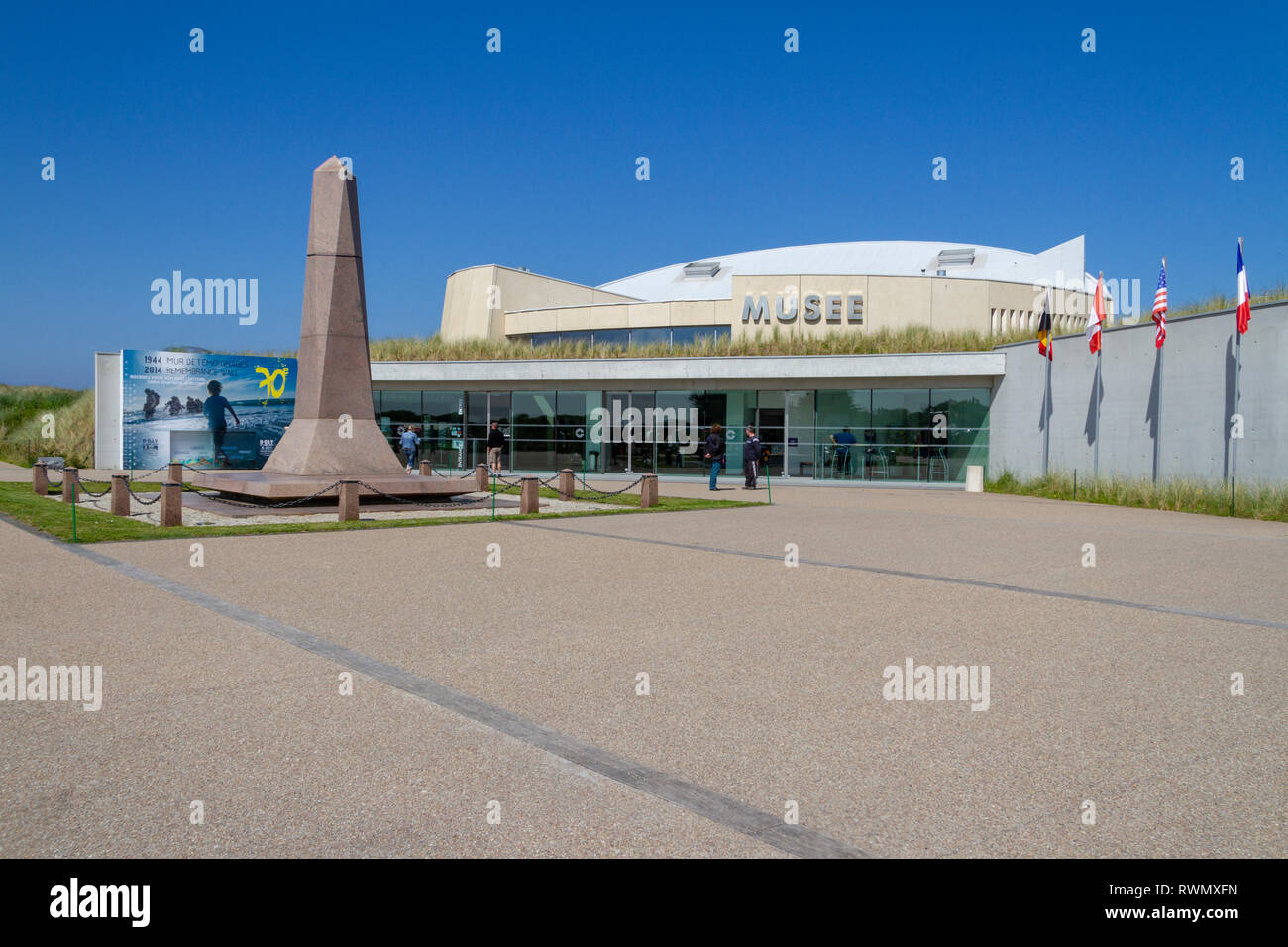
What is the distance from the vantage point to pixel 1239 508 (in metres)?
20.3

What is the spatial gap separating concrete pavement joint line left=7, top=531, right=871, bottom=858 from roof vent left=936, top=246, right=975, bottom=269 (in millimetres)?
55321

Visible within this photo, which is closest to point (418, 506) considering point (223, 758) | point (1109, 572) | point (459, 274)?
Result: point (1109, 572)

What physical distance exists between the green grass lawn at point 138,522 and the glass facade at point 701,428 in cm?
1183

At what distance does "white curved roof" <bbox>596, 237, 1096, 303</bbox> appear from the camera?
55.8 meters

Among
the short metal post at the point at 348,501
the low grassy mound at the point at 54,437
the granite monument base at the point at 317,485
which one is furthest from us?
the low grassy mound at the point at 54,437

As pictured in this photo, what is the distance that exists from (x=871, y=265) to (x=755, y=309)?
878 inches

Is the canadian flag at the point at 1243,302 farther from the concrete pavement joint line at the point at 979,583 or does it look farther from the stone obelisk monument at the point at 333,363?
the stone obelisk monument at the point at 333,363

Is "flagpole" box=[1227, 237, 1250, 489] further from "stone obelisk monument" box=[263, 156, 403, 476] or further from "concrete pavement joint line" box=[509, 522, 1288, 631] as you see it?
"stone obelisk monument" box=[263, 156, 403, 476]

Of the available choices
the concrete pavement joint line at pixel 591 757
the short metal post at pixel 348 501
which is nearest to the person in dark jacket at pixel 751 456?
the short metal post at pixel 348 501

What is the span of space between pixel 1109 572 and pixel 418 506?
43.4ft

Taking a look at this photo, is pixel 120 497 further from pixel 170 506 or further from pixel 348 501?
pixel 348 501

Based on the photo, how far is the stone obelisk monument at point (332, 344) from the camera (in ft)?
64.5

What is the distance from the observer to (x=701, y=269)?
2386 inches
